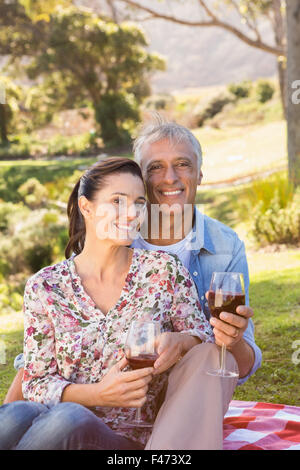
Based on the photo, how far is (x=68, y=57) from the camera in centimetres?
2673

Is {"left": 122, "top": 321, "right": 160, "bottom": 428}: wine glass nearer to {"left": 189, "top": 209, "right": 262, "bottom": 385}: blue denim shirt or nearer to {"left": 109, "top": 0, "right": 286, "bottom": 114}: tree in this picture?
{"left": 189, "top": 209, "right": 262, "bottom": 385}: blue denim shirt

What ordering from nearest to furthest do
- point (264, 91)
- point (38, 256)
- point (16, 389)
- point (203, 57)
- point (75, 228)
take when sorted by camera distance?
point (16, 389), point (75, 228), point (38, 256), point (264, 91), point (203, 57)

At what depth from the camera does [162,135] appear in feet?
10.4

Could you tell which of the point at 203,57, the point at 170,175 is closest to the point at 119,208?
the point at 170,175

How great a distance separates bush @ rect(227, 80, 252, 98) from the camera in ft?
100

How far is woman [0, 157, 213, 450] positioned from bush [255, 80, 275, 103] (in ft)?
90.6

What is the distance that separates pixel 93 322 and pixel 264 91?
92.5 ft

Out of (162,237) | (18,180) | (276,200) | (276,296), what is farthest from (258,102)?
(162,237)

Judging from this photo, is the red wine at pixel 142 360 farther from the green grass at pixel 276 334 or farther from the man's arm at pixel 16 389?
the green grass at pixel 276 334

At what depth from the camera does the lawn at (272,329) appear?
438cm

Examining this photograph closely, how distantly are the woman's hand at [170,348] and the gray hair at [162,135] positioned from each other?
1163 millimetres

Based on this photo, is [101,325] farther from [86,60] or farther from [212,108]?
[212,108]

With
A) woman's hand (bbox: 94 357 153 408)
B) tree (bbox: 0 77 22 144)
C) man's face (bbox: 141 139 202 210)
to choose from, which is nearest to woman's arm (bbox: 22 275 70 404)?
woman's hand (bbox: 94 357 153 408)
